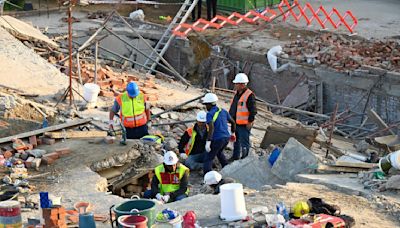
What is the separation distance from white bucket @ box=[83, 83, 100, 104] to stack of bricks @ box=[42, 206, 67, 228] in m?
6.83

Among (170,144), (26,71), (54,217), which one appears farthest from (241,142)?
(54,217)

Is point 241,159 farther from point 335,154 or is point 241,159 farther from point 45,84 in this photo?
point 45,84

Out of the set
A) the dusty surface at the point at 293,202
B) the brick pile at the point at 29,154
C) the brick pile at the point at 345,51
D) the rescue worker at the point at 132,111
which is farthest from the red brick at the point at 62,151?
the brick pile at the point at 345,51

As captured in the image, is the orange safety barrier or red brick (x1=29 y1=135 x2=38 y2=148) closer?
red brick (x1=29 y1=135 x2=38 y2=148)

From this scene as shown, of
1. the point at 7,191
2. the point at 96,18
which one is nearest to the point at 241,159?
the point at 7,191

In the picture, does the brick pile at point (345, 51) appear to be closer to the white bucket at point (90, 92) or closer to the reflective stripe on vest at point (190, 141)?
the white bucket at point (90, 92)

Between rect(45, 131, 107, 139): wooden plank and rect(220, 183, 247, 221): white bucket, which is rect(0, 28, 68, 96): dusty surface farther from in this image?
rect(220, 183, 247, 221): white bucket

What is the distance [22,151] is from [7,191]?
1.66 metres

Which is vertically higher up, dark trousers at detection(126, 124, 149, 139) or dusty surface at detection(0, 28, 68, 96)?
dusty surface at detection(0, 28, 68, 96)

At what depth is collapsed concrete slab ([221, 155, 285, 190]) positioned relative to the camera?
13.7 m

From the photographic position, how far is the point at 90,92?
55.7ft

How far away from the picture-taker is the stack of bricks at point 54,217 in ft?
33.4

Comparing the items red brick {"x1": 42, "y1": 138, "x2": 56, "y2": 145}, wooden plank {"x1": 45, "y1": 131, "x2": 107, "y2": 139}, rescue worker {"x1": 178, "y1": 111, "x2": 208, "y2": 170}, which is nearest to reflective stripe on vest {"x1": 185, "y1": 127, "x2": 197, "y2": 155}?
rescue worker {"x1": 178, "y1": 111, "x2": 208, "y2": 170}

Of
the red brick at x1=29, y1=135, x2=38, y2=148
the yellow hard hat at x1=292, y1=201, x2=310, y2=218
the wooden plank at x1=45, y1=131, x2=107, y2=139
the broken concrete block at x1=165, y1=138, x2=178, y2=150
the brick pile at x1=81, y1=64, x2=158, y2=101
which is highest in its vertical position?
the yellow hard hat at x1=292, y1=201, x2=310, y2=218
